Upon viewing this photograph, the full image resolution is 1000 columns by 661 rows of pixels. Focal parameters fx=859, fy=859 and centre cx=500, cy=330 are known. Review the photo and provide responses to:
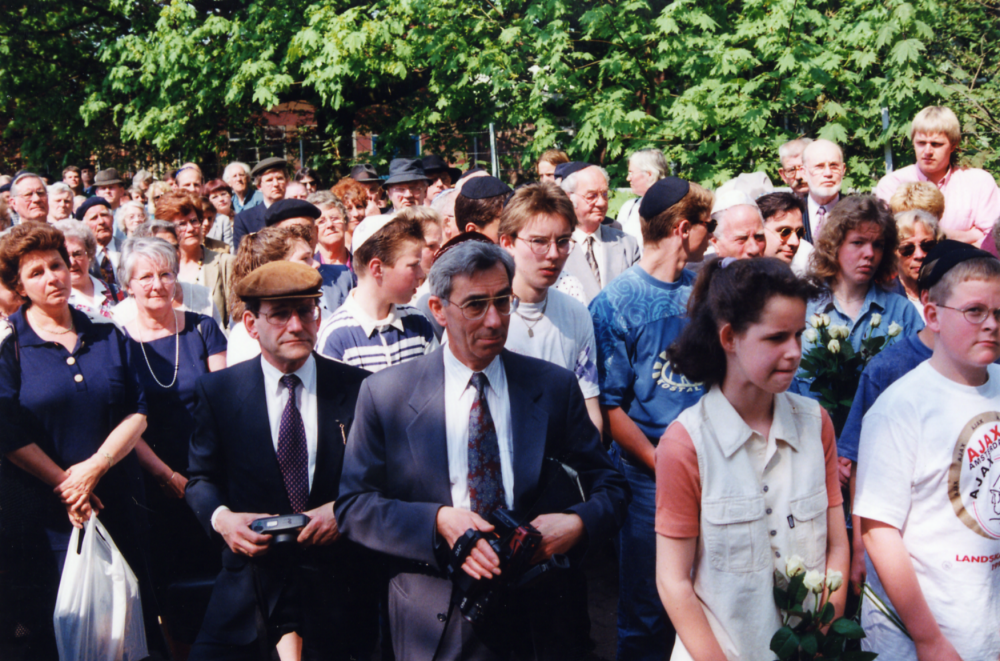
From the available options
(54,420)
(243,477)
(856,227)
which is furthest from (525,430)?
(54,420)

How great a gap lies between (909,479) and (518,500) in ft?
3.71

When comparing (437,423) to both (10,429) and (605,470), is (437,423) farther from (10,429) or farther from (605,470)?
(10,429)

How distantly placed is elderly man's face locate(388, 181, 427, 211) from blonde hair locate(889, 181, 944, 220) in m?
4.04

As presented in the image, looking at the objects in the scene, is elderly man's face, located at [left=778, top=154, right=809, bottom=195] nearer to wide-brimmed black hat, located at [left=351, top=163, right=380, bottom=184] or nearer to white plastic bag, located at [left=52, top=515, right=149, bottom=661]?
wide-brimmed black hat, located at [left=351, top=163, right=380, bottom=184]

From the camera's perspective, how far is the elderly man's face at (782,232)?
4.54m

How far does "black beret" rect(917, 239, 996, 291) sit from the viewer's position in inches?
102

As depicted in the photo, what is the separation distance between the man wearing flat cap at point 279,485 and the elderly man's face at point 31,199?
5.09m

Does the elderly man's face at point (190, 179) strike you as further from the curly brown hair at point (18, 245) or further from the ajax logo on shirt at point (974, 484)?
the ajax logo on shirt at point (974, 484)

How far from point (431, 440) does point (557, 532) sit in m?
0.46

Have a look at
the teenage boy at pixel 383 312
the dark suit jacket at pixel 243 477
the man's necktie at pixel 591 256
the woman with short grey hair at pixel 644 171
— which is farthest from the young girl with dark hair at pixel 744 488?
the woman with short grey hair at pixel 644 171

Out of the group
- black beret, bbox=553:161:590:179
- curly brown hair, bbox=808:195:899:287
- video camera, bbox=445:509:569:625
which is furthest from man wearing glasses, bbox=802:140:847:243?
video camera, bbox=445:509:569:625

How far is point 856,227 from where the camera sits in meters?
3.71

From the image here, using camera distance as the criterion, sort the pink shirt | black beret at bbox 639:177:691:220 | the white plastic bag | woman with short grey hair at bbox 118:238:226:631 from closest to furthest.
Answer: the white plastic bag, black beret at bbox 639:177:691:220, woman with short grey hair at bbox 118:238:226:631, the pink shirt

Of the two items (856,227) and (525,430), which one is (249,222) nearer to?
(856,227)
